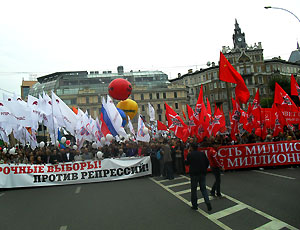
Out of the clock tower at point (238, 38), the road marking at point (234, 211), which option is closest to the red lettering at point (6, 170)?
the road marking at point (234, 211)

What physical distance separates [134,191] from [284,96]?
1012 cm

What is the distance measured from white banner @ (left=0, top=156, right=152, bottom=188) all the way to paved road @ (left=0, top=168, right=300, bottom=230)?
541mm

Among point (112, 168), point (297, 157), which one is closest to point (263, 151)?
point (297, 157)

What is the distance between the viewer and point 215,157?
7609 millimetres

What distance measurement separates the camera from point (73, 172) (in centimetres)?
1197

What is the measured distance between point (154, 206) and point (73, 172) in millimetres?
5826

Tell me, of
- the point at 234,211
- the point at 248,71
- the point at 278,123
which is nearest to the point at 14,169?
the point at 234,211

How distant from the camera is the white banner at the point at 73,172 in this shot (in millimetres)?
11492

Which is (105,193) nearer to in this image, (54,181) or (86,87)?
(54,181)

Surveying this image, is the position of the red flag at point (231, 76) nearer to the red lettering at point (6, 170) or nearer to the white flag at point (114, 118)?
the white flag at point (114, 118)

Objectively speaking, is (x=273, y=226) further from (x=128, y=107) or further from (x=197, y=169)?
(x=128, y=107)

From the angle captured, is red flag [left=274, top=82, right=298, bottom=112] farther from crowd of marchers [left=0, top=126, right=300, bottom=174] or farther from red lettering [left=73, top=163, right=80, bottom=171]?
red lettering [left=73, top=163, right=80, bottom=171]

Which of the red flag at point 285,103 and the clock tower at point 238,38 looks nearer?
the red flag at point 285,103

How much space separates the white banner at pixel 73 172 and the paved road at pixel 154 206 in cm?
54
